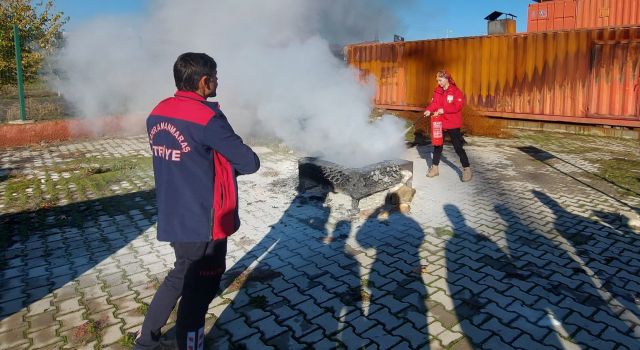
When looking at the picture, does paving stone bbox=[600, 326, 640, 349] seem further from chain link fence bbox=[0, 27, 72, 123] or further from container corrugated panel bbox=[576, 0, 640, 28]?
A: container corrugated panel bbox=[576, 0, 640, 28]

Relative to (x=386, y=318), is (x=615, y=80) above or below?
above

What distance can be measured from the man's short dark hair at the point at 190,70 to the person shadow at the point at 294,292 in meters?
1.71

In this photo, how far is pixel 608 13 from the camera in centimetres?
1573

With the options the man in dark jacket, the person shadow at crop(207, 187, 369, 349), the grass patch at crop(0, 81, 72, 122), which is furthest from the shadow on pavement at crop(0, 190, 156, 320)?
the grass patch at crop(0, 81, 72, 122)

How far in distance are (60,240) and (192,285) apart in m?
3.19

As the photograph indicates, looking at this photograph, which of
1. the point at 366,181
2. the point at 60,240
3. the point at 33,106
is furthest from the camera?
the point at 33,106

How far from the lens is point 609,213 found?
5.63 meters

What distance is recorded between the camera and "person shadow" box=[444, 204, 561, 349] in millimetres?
3047

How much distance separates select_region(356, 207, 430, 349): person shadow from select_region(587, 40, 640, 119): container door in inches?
360

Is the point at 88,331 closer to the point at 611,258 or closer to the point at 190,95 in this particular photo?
the point at 190,95

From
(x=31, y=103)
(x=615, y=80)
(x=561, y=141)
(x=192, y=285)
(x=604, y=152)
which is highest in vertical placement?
(x=615, y=80)

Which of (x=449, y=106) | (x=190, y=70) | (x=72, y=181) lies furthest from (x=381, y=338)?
(x=72, y=181)

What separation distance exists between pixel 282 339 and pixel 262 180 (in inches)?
179

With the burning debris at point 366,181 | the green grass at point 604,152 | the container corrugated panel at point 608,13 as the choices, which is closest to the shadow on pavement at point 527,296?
the burning debris at point 366,181
